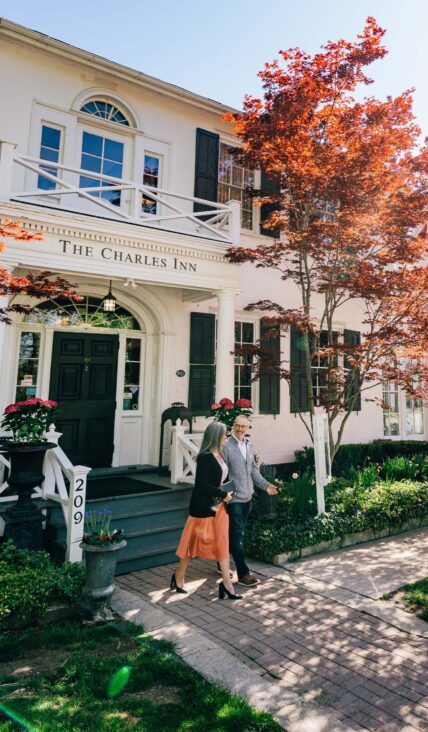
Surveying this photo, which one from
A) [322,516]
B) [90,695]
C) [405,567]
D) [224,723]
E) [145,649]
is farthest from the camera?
[322,516]

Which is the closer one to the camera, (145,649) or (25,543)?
(145,649)

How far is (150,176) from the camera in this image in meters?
9.53

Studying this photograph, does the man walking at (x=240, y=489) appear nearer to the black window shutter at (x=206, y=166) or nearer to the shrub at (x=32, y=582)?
the shrub at (x=32, y=582)

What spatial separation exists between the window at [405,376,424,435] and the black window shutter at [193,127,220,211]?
28.6 ft

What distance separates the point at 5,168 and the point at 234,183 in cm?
572

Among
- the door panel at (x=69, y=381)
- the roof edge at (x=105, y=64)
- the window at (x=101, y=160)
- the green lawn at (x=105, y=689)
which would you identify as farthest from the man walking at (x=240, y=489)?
the roof edge at (x=105, y=64)

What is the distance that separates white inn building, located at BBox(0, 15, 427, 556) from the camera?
7426 mm

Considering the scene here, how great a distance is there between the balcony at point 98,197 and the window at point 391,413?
7388 mm

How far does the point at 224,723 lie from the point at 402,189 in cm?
820

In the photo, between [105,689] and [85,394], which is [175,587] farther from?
[85,394]

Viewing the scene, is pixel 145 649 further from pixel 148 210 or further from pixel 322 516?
pixel 148 210

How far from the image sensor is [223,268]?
8383 mm

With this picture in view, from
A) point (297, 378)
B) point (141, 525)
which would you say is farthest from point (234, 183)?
point (141, 525)

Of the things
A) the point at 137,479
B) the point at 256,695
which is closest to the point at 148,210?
the point at 137,479
